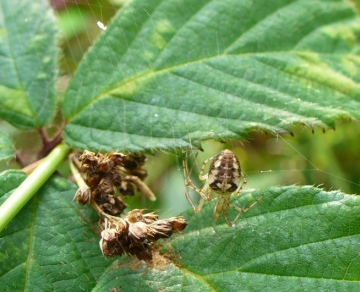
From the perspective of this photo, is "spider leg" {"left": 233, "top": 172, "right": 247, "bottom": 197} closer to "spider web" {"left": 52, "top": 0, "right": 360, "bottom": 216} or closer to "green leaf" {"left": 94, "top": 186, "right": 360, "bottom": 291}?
"green leaf" {"left": 94, "top": 186, "right": 360, "bottom": 291}

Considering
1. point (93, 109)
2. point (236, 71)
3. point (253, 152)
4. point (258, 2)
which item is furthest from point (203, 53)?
point (253, 152)

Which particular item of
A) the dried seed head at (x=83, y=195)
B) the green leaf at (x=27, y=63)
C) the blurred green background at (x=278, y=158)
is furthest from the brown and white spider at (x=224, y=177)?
the blurred green background at (x=278, y=158)

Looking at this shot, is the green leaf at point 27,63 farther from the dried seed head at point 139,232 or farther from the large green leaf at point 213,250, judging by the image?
the dried seed head at point 139,232

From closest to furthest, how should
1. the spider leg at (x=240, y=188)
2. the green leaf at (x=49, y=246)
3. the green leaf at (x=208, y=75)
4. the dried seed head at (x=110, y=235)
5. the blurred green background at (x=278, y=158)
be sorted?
the dried seed head at (x=110, y=235) < the green leaf at (x=49, y=246) < the spider leg at (x=240, y=188) < the green leaf at (x=208, y=75) < the blurred green background at (x=278, y=158)

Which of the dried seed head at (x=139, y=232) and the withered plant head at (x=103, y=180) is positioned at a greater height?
the withered plant head at (x=103, y=180)

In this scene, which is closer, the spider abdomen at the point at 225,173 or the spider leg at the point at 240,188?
the spider leg at the point at 240,188

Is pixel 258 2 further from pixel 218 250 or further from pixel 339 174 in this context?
pixel 339 174

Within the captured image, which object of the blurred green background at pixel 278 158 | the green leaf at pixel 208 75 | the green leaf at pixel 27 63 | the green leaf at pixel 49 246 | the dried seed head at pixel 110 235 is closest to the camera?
the dried seed head at pixel 110 235

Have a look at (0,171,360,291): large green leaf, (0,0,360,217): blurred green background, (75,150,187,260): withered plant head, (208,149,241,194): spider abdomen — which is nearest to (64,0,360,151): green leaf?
(75,150,187,260): withered plant head
